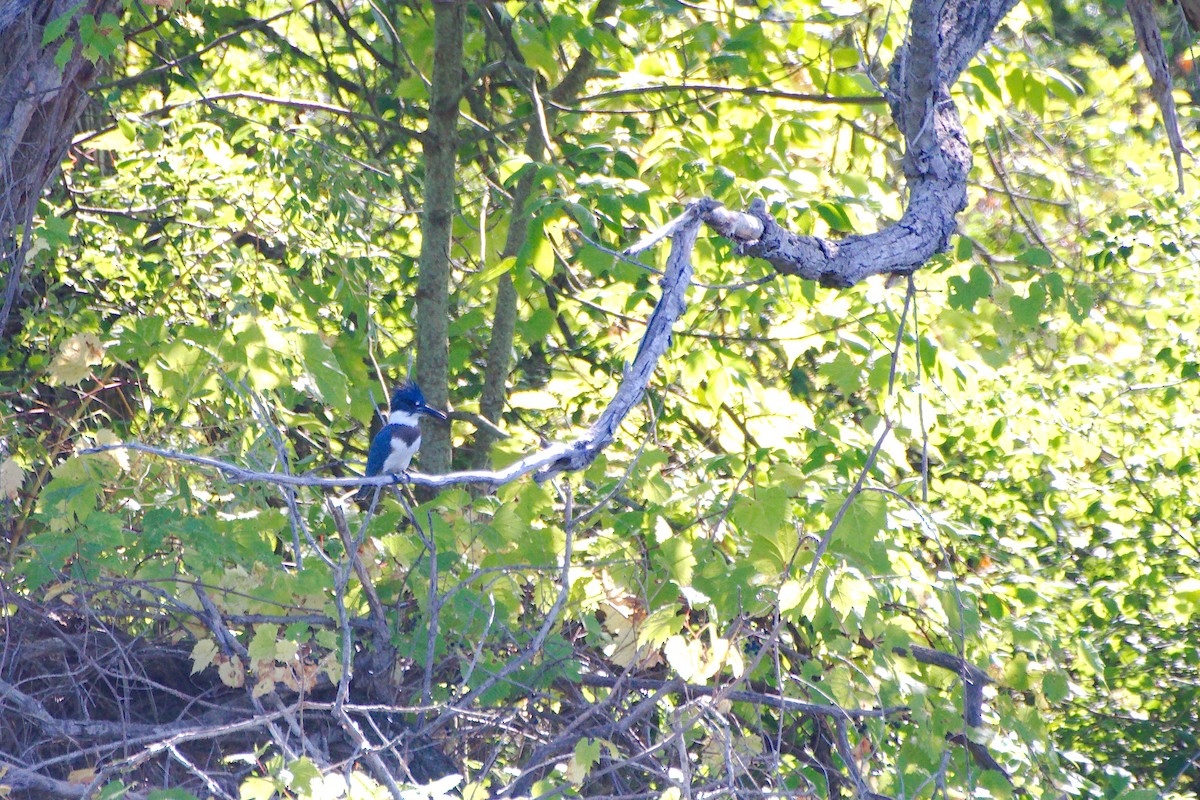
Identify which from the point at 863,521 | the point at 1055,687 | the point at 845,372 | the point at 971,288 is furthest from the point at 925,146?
the point at 1055,687

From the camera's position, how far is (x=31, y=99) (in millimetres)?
3207

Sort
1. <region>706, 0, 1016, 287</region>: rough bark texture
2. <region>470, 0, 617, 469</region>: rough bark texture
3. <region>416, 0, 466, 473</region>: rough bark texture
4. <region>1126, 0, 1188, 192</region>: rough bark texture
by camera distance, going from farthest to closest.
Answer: <region>470, 0, 617, 469</region>: rough bark texture, <region>416, 0, 466, 473</region>: rough bark texture, <region>1126, 0, 1188, 192</region>: rough bark texture, <region>706, 0, 1016, 287</region>: rough bark texture

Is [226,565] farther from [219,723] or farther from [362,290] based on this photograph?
[362,290]

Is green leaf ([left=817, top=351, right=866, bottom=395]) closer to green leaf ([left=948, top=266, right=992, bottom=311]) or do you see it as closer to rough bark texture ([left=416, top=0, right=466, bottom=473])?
green leaf ([left=948, top=266, right=992, bottom=311])

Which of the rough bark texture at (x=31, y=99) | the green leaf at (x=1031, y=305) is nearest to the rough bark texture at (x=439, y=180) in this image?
the rough bark texture at (x=31, y=99)

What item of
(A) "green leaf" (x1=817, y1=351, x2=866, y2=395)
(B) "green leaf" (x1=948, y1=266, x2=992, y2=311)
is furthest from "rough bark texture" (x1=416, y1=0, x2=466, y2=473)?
(B) "green leaf" (x1=948, y1=266, x2=992, y2=311)

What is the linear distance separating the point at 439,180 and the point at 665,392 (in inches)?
69.9

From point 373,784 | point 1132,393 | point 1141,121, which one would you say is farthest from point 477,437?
point 1141,121

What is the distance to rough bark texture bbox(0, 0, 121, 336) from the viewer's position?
3.18 metres

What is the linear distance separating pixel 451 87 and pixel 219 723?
94.6 inches

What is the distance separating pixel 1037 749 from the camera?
291 cm

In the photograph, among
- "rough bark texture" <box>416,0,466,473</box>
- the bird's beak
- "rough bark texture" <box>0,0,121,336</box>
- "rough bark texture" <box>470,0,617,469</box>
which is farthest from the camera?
"rough bark texture" <box>470,0,617,469</box>

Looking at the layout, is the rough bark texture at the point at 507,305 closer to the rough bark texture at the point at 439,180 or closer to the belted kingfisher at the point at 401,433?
the rough bark texture at the point at 439,180

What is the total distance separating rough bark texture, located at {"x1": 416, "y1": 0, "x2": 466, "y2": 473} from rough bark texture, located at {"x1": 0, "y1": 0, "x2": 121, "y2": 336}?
126cm
